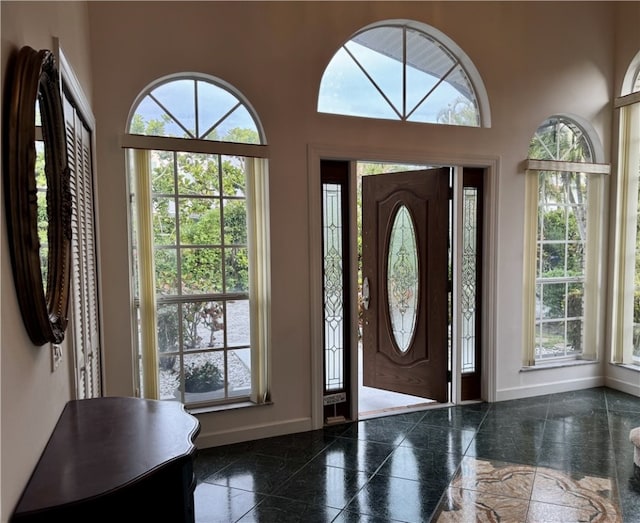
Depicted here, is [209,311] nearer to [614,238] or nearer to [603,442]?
[603,442]

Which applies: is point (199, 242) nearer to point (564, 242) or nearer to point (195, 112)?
point (195, 112)

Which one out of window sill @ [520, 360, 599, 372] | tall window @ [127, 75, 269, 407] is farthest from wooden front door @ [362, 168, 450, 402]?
tall window @ [127, 75, 269, 407]

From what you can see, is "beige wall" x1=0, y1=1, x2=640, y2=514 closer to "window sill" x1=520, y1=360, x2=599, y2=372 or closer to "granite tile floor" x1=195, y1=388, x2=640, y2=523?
"window sill" x1=520, y1=360, x2=599, y2=372

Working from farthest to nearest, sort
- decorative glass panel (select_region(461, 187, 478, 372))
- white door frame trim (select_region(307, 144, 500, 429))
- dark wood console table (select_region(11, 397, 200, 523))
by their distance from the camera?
decorative glass panel (select_region(461, 187, 478, 372))
white door frame trim (select_region(307, 144, 500, 429))
dark wood console table (select_region(11, 397, 200, 523))

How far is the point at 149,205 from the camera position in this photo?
2.94 meters

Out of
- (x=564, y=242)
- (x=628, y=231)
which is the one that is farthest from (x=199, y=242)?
(x=628, y=231)

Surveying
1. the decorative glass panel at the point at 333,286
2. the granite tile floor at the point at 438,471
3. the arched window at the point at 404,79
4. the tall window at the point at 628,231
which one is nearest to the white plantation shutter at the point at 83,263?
the granite tile floor at the point at 438,471

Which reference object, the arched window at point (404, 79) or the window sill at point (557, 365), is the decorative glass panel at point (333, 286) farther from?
the window sill at point (557, 365)

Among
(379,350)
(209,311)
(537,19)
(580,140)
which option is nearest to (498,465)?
(379,350)

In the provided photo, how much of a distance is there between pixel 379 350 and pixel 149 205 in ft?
7.55

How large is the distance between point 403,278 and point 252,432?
1.74 m

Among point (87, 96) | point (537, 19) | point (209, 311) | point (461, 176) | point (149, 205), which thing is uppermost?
point (537, 19)

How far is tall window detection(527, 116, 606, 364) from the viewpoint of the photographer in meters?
4.08

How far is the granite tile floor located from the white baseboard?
5 centimetres
